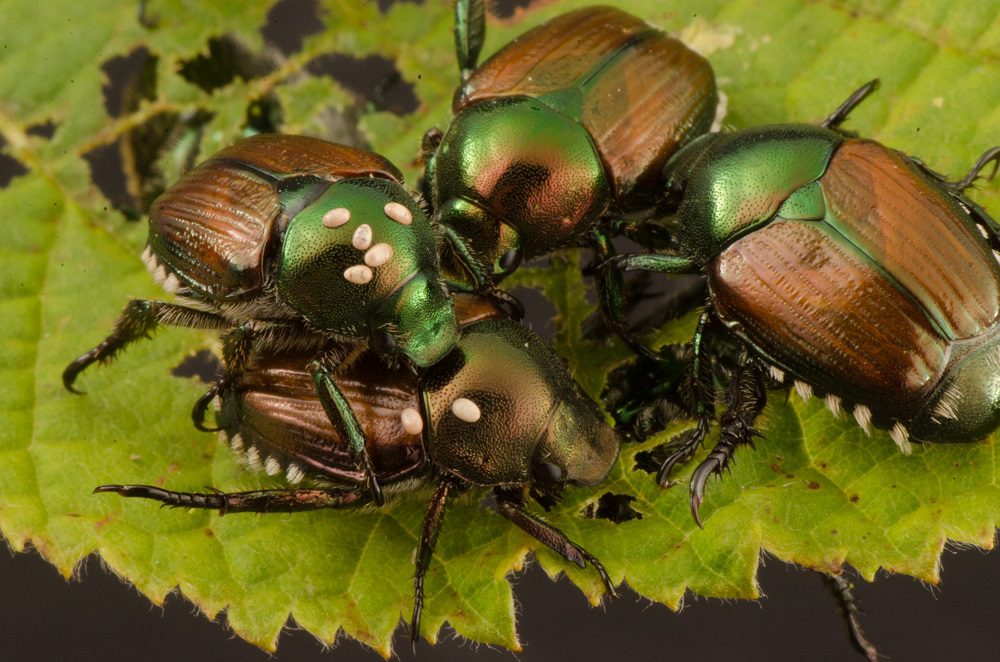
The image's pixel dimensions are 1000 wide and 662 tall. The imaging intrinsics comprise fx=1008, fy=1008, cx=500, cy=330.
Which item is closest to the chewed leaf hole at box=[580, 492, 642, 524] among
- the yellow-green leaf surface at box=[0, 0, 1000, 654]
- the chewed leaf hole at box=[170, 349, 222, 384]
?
the yellow-green leaf surface at box=[0, 0, 1000, 654]

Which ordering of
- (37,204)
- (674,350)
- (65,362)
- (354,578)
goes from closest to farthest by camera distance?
(354,578), (674,350), (65,362), (37,204)

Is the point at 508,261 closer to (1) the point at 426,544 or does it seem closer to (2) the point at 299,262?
(2) the point at 299,262

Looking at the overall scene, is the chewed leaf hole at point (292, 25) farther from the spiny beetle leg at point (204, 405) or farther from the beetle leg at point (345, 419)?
the beetle leg at point (345, 419)

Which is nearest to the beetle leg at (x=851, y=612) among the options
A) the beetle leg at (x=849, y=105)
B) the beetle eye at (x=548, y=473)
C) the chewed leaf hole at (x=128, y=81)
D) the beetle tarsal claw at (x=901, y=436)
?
the beetle tarsal claw at (x=901, y=436)

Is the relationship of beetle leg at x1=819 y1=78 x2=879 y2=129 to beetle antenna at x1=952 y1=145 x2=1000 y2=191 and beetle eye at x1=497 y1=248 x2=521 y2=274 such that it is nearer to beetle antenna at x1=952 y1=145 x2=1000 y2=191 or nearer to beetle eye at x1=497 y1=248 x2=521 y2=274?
beetle antenna at x1=952 y1=145 x2=1000 y2=191

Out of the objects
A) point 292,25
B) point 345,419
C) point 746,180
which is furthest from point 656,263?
point 292,25

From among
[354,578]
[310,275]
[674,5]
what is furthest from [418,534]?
[674,5]

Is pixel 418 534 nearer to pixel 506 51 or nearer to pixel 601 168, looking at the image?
pixel 601 168
